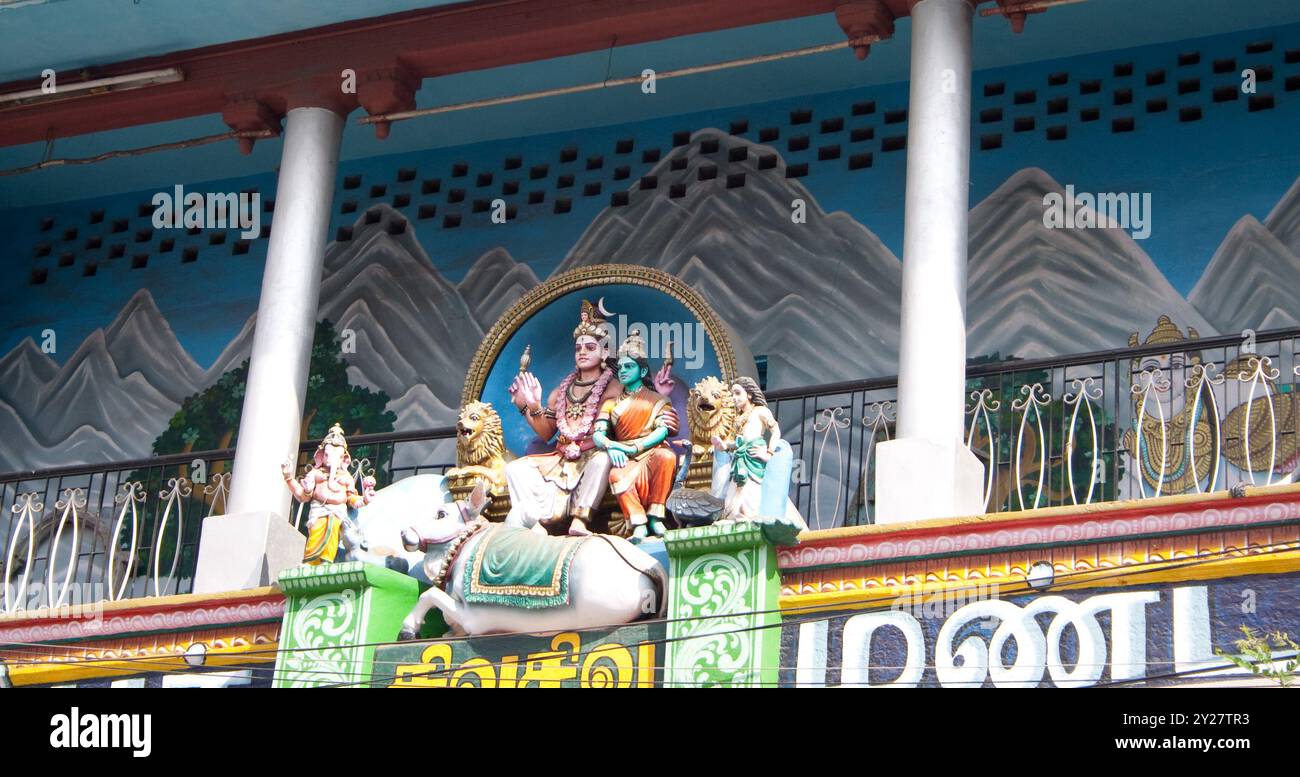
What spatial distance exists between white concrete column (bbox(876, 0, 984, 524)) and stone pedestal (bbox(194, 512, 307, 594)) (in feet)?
11.3

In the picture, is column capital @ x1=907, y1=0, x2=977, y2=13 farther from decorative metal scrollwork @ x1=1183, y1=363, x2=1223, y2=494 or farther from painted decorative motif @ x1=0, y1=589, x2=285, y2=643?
painted decorative motif @ x1=0, y1=589, x2=285, y2=643

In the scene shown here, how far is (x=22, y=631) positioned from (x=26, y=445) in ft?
11.9

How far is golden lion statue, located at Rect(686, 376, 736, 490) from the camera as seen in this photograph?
1110 cm

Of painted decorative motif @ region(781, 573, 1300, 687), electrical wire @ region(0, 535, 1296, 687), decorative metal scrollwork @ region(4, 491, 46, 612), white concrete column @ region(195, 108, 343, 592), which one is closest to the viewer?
painted decorative motif @ region(781, 573, 1300, 687)

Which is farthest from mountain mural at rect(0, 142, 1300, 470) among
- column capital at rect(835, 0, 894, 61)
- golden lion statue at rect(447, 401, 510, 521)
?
golden lion statue at rect(447, 401, 510, 521)

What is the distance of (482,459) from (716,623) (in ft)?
6.64

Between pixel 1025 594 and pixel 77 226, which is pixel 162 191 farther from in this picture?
pixel 1025 594

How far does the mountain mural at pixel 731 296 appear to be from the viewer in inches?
503

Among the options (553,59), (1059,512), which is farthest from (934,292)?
(553,59)

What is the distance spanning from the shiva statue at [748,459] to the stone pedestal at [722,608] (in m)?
0.14

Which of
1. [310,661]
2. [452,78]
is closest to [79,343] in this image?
[452,78]

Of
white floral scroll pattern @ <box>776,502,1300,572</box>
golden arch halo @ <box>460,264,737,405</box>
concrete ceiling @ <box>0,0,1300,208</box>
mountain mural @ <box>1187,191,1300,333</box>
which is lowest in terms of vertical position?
white floral scroll pattern @ <box>776,502,1300,572</box>

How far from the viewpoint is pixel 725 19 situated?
1267 cm

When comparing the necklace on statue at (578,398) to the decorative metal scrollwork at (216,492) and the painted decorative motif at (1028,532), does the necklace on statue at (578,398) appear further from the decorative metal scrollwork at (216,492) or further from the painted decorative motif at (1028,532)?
the decorative metal scrollwork at (216,492)
